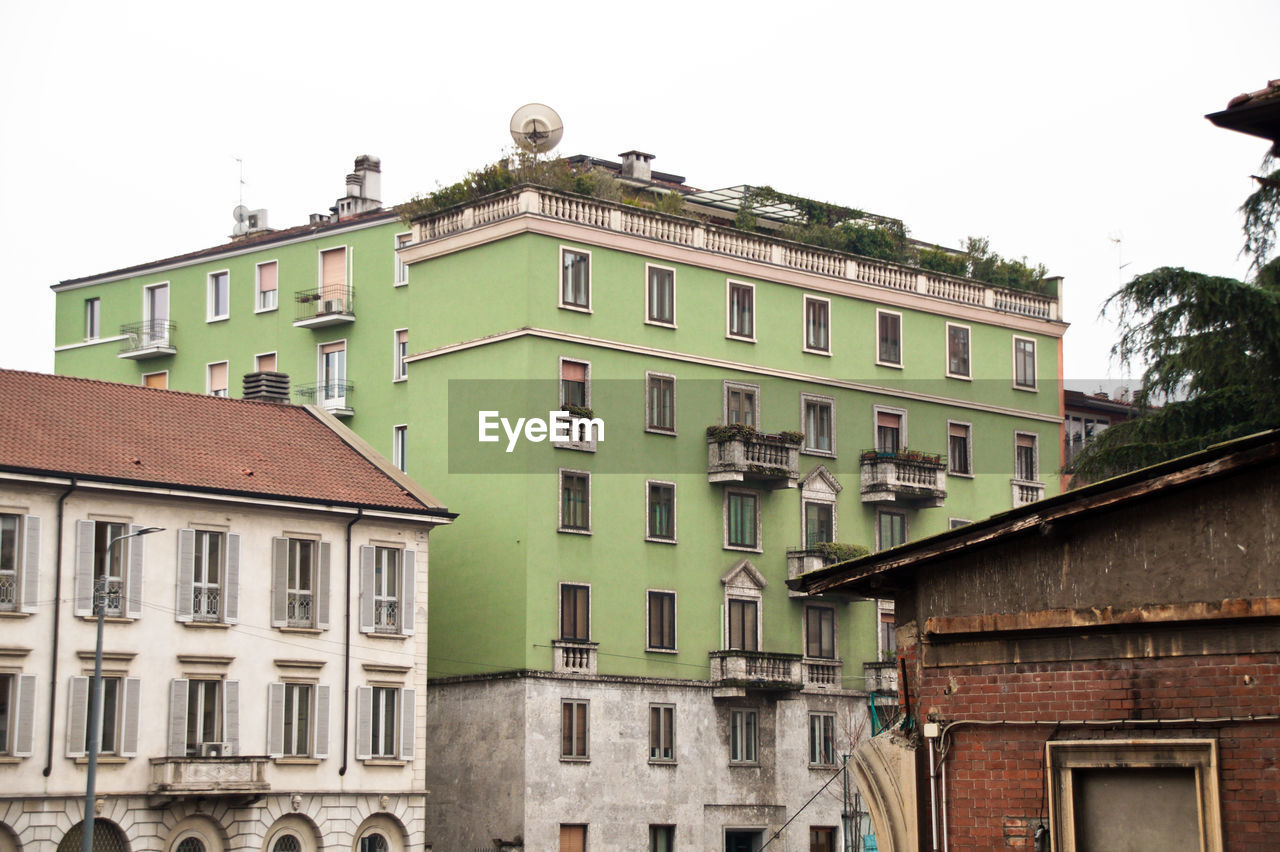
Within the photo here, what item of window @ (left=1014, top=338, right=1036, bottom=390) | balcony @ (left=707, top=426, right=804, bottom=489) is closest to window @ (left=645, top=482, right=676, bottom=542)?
balcony @ (left=707, top=426, right=804, bottom=489)

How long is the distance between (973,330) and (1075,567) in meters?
54.6

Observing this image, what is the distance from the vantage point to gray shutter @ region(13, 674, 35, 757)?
4603 centimetres

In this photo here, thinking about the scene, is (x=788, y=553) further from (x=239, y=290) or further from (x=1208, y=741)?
(x=1208, y=741)

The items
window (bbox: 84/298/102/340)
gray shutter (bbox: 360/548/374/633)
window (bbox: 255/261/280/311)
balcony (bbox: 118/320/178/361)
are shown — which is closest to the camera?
gray shutter (bbox: 360/548/374/633)

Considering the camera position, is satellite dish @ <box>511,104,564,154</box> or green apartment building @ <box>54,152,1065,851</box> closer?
green apartment building @ <box>54,152,1065,851</box>

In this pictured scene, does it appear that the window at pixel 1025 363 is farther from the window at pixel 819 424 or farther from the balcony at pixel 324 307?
the balcony at pixel 324 307

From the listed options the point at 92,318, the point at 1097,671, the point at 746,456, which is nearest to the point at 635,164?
the point at 746,456

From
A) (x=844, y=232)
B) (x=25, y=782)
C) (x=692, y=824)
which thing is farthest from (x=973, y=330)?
(x=25, y=782)

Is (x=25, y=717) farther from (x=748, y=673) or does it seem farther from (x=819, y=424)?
(x=819, y=424)

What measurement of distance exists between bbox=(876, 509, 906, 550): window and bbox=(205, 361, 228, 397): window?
23.4 m

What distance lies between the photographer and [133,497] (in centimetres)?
4903

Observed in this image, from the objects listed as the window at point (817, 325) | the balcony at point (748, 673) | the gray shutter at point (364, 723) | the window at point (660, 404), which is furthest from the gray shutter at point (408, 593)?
the window at point (817, 325)

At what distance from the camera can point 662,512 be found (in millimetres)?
59812

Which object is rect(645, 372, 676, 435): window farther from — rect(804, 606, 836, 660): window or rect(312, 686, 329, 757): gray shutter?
rect(312, 686, 329, 757): gray shutter
